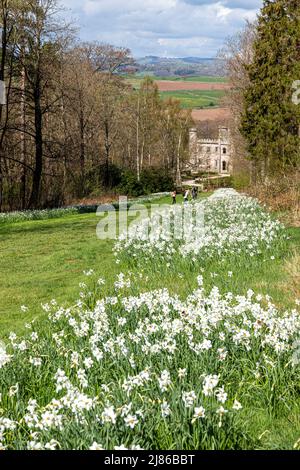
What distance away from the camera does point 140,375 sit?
4.36m

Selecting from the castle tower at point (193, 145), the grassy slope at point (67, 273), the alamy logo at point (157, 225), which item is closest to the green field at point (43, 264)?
the grassy slope at point (67, 273)

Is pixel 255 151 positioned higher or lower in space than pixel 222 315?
higher

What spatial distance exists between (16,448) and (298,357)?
2.63 meters

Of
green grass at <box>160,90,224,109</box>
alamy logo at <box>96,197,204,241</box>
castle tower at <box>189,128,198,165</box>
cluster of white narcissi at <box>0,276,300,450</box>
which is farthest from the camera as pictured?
green grass at <box>160,90,224,109</box>

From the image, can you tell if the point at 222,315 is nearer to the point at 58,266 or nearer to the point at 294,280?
the point at 294,280

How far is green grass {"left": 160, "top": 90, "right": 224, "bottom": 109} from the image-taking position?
460 ft

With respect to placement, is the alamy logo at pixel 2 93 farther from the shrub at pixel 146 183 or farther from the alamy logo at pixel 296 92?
the shrub at pixel 146 183

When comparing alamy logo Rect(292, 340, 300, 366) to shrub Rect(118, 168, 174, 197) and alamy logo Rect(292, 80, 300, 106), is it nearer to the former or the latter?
alamy logo Rect(292, 80, 300, 106)

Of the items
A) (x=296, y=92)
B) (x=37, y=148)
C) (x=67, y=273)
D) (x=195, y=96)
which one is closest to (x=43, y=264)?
(x=67, y=273)

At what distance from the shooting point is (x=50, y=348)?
19.0ft

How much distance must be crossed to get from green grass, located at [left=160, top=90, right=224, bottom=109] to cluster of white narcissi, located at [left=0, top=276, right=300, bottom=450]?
131 metres

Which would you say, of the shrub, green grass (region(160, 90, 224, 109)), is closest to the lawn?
the shrub

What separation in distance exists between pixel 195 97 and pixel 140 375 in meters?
156

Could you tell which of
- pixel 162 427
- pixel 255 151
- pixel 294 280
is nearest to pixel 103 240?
pixel 294 280
